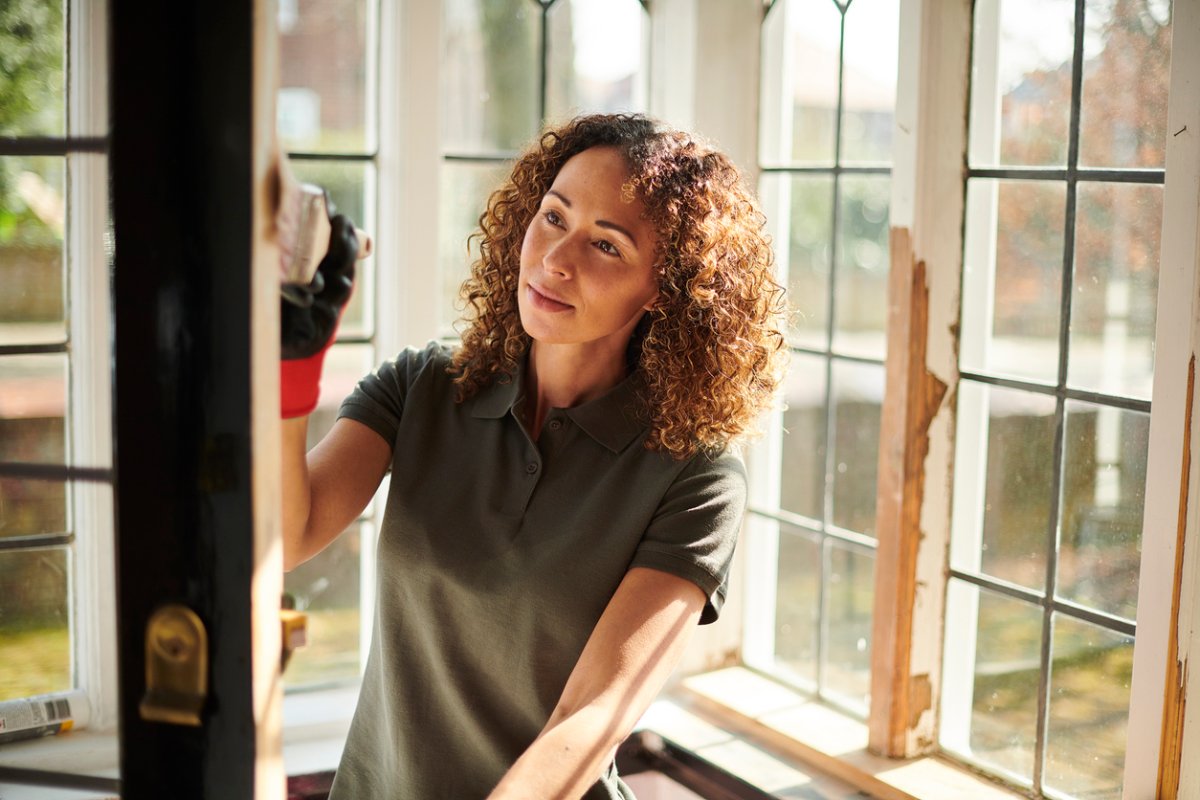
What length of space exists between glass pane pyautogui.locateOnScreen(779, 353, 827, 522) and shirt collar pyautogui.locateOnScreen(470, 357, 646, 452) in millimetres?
712

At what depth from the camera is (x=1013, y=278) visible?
6.08 feet

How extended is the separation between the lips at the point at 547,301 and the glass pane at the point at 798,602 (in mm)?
975

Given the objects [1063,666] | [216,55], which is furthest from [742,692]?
[216,55]

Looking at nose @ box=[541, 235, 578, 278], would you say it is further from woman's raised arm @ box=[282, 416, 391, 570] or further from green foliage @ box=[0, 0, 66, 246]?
green foliage @ box=[0, 0, 66, 246]

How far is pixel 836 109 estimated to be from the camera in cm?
214

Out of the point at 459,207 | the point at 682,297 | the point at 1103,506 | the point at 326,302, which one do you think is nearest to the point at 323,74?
the point at 459,207

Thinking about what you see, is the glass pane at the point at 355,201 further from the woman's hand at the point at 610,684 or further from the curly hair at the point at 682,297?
the woman's hand at the point at 610,684

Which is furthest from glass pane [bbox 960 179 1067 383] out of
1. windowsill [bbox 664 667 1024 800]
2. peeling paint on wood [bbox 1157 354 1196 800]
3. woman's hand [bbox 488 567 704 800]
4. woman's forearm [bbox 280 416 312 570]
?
woman's forearm [bbox 280 416 312 570]

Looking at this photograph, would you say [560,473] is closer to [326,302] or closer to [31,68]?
[326,302]

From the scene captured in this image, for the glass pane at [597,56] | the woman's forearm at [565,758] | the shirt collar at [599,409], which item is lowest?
the woman's forearm at [565,758]

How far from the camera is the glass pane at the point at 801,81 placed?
2152 millimetres

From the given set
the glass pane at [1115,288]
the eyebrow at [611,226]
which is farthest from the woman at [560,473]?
the glass pane at [1115,288]

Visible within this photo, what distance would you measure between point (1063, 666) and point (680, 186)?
917 mm

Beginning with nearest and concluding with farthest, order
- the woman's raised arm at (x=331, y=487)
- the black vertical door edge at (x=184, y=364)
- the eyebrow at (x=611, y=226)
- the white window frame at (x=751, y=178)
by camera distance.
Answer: the black vertical door edge at (x=184, y=364), the white window frame at (x=751, y=178), the woman's raised arm at (x=331, y=487), the eyebrow at (x=611, y=226)
